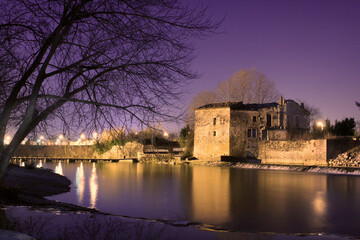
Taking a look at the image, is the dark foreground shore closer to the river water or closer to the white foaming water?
Answer: the river water

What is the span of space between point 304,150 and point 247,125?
30.2ft

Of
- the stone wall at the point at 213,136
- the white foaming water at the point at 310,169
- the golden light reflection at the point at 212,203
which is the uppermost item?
the stone wall at the point at 213,136

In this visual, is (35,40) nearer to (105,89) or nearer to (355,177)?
(105,89)

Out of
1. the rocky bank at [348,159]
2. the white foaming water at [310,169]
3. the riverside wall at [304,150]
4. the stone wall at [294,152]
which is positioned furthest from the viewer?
the stone wall at [294,152]

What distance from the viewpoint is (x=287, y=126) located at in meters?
34.2

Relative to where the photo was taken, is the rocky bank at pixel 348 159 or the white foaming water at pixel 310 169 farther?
the rocky bank at pixel 348 159

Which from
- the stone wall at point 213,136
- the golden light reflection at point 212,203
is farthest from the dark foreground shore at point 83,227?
the stone wall at point 213,136

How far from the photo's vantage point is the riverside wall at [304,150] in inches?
960

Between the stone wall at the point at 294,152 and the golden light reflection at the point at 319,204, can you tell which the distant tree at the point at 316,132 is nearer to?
the stone wall at the point at 294,152

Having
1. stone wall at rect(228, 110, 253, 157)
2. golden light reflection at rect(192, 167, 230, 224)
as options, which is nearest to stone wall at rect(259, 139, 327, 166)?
stone wall at rect(228, 110, 253, 157)

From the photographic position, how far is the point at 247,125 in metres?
35.2

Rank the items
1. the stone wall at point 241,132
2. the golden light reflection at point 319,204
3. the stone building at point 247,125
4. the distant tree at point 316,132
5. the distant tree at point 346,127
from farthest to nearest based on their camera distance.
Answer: the stone wall at point 241,132, the stone building at point 247,125, the distant tree at point 316,132, the distant tree at point 346,127, the golden light reflection at point 319,204

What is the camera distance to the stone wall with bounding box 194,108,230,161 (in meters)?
35.8

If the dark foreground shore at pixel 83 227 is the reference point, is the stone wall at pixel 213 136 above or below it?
above
